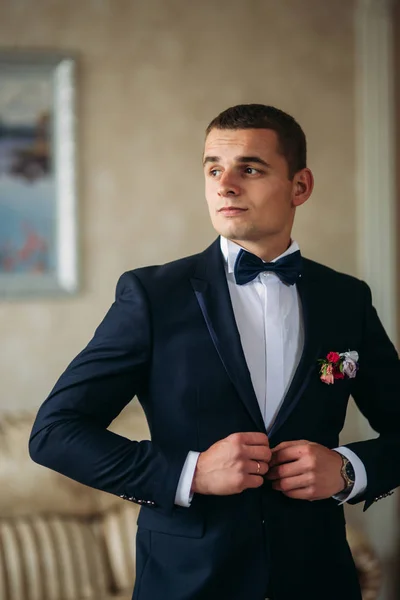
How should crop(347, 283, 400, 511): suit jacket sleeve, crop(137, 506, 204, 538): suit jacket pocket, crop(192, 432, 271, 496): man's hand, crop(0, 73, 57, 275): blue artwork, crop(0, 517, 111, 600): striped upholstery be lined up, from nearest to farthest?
crop(192, 432, 271, 496): man's hand → crop(137, 506, 204, 538): suit jacket pocket → crop(347, 283, 400, 511): suit jacket sleeve → crop(0, 517, 111, 600): striped upholstery → crop(0, 73, 57, 275): blue artwork

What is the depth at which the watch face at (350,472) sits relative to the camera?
1.45 metres

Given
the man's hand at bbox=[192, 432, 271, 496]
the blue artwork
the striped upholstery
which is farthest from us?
the blue artwork

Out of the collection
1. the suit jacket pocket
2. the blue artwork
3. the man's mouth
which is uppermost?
the blue artwork

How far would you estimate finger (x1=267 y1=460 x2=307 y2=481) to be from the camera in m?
1.36

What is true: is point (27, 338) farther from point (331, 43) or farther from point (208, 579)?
point (208, 579)

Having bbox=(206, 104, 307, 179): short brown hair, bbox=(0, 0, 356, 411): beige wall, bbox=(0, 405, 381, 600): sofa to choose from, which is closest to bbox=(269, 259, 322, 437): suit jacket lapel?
bbox=(206, 104, 307, 179): short brown hair

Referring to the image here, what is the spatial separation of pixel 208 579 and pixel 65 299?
2231 millimetres

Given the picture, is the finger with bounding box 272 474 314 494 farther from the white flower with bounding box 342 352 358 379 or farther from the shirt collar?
the shirt collar

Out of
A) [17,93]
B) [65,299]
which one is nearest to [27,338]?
[65,299]

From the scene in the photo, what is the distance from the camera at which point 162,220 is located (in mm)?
3555

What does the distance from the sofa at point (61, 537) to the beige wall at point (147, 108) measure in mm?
445

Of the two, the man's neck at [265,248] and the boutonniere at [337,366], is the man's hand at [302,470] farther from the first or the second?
the man's neck at [265,248]

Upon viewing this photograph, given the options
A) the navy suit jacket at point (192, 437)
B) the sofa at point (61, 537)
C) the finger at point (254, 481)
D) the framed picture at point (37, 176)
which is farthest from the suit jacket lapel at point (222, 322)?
the framed picture at point (37, 176)

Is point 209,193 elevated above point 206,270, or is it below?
above
